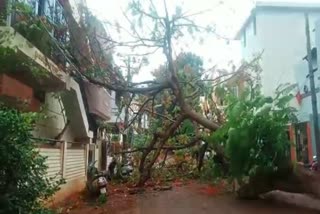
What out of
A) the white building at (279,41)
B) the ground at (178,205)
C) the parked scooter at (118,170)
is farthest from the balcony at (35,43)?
the white building at (279,41)

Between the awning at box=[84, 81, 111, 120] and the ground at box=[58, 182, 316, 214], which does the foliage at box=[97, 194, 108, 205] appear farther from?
the awning at box=[84, 81, 111, 120]

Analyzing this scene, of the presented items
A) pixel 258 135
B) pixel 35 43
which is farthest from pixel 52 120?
pixel 258 135

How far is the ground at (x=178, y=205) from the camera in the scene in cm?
785

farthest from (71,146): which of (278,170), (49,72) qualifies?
(278,170)

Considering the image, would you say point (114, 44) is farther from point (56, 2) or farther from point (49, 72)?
point (49, 72)

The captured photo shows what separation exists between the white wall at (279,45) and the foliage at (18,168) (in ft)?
37.7

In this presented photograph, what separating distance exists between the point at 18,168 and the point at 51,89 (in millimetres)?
4917

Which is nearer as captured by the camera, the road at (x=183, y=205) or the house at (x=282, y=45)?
the road at (x=183, y=205)

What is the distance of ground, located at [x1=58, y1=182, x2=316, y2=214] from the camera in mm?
7848

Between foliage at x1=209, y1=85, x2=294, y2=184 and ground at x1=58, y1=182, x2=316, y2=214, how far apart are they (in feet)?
2.68

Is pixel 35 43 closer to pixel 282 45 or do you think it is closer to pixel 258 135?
pixel 258 135

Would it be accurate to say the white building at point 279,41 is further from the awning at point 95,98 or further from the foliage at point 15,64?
the foliage at point 15,64

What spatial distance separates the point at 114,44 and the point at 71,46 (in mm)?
1244

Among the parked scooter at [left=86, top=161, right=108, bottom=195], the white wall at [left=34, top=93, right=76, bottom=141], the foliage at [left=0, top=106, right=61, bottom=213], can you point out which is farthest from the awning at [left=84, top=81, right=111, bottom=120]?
the foliage at [left=0, top=106, right=61, bottom=213]
